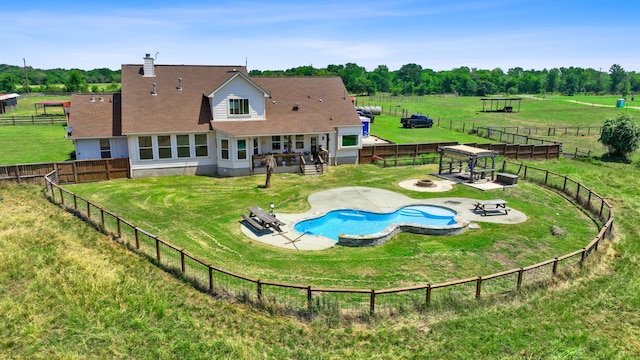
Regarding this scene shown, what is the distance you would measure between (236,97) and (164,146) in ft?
19.1

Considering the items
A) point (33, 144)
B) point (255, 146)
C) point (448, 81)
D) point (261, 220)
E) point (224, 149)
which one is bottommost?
point (261, 220)

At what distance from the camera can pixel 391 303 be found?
479 inches

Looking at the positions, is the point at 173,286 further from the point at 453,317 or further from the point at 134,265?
the point at 453,317

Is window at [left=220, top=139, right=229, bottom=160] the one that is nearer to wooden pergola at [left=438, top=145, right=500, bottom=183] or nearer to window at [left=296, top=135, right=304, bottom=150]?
window at [left=296, top=135, right=304, bottom=150]

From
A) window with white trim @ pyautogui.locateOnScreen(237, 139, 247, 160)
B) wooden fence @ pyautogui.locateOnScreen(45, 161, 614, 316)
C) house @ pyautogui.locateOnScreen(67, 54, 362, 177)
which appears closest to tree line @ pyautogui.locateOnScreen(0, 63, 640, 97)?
house @ pyautogui.locateOnScreen(67, 54, 362, 177)

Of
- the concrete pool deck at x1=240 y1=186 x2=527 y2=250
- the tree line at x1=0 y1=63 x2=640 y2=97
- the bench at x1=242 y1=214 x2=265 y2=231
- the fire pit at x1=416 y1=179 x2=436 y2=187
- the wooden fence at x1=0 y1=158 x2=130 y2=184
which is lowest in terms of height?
the concrete pool deck at x1=240 y1=186 x2=527 y2=250

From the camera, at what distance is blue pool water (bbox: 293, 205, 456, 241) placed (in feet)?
62.5

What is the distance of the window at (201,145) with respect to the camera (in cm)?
2806

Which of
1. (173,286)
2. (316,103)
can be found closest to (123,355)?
(173,286)

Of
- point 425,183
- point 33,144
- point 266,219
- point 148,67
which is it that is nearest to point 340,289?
point 266,219

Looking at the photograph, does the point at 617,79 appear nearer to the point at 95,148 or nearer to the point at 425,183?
the point at 425,183

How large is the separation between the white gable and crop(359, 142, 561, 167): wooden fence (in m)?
8.94

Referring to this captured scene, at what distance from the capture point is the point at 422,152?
35.3 meters

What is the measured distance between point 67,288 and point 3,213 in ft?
31.9
